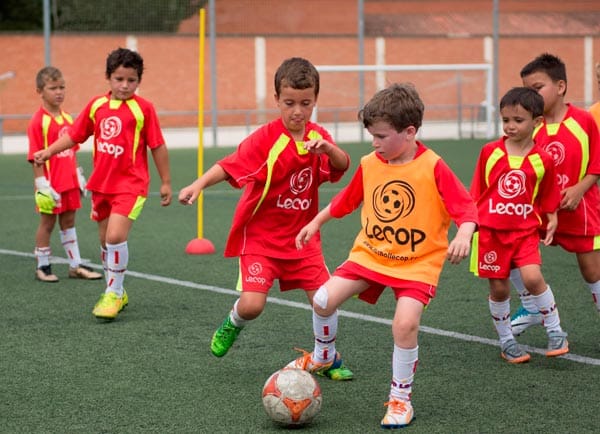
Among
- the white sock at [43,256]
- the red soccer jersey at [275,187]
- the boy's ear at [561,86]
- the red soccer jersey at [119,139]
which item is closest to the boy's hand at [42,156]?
the red soccer jersey at [119,139]

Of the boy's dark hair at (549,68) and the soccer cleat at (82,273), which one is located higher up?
the boy's dark hair at (549,68)

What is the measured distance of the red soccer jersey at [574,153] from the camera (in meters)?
5.90

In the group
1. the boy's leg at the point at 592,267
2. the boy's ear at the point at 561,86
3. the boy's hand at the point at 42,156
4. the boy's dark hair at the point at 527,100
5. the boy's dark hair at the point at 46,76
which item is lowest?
the boy's leg at the point at 592,267

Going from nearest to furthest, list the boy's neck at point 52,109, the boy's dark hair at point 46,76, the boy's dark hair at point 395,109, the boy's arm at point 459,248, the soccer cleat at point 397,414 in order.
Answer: the boy's arm at point 459,248
the soccer cleat at point 397,414
the boy's dark hair at point 395,109
the boy's dark hair at point 46,76
the boy's neck at point 52,109

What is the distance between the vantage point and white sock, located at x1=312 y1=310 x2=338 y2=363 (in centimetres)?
525

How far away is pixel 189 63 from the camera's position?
1172 inches

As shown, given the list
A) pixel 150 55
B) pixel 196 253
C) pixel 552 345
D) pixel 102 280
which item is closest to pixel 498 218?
pixel 552 345

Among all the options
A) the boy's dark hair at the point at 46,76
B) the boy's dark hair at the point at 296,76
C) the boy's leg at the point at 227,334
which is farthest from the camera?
the boy's dark hair at the point at 46,76

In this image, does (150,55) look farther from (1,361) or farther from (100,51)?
(1,361)

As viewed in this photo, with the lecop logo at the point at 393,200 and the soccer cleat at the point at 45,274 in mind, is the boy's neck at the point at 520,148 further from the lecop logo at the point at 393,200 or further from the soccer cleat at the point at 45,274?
the soccer cleat at the point at 45,274

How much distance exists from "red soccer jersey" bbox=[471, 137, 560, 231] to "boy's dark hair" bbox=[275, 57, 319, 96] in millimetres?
1072

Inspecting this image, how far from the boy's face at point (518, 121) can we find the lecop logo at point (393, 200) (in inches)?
40.4

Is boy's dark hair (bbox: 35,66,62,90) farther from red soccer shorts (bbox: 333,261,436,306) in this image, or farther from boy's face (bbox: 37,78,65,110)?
red soccer shorts (bbox: 333,261,436,306)

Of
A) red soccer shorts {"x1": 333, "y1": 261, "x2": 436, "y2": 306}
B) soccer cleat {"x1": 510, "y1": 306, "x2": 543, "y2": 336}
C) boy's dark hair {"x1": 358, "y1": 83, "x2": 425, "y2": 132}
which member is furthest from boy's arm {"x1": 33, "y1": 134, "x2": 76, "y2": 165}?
soccer cleat {"x1": 510, "y1": 306, "x2": 543, "y2": 336}
